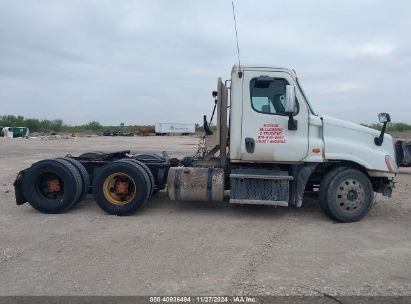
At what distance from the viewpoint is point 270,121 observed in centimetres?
779

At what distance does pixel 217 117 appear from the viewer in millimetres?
8445

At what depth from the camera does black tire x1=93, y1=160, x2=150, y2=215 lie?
26.3 feet

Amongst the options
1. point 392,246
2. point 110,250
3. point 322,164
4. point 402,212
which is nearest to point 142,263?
point 110,250

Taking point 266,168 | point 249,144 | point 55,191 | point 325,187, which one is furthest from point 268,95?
point 55,191

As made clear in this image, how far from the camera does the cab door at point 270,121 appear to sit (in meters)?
7.77

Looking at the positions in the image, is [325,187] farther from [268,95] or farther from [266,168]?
[268,95]

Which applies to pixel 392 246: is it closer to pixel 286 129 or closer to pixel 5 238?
pixel 286 129

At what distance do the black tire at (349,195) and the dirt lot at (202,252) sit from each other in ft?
0.76

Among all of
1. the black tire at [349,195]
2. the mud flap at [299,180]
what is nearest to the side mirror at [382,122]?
the black tire at [349,195]

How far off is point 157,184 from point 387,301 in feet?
18.4

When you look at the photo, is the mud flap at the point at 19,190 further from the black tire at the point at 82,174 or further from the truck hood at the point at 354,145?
the truck hood at the point at 354,145

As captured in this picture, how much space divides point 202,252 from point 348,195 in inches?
129

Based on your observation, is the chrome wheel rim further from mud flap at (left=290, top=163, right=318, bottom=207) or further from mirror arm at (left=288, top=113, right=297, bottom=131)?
mirror arm at (left=288, top=113, right=297, bottom=131)

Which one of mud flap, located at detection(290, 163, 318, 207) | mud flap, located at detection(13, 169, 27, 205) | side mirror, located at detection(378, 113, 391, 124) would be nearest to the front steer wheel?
mud flap, located at detection(290, 163, 318, 207)
